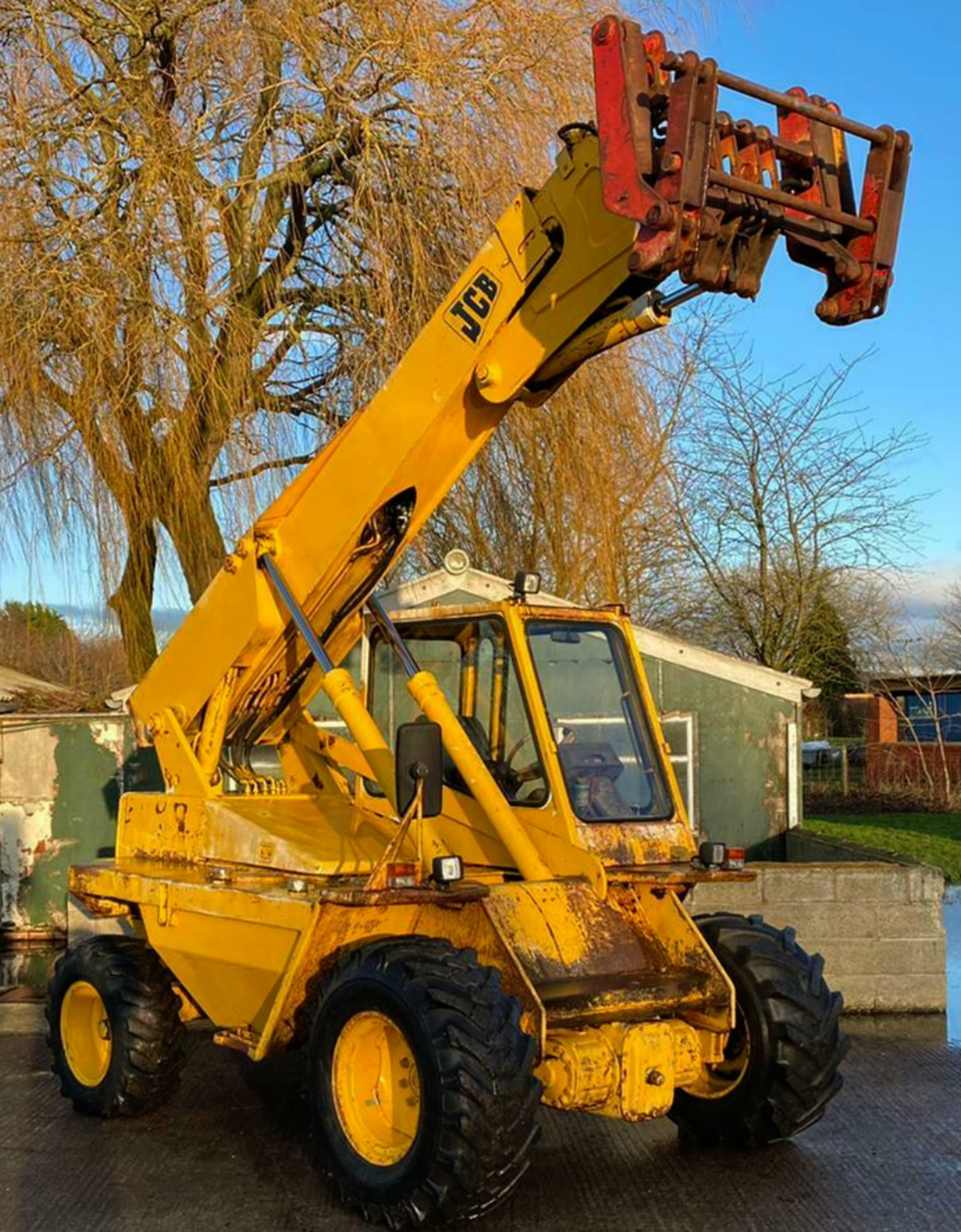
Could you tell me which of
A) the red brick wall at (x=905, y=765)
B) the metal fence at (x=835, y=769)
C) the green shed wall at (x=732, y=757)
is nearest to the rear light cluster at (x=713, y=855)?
the green shed wall at (x=732, y=757)

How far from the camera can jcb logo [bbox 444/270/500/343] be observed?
236 inches

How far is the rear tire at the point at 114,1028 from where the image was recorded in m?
6.83

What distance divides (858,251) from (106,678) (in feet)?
39.1

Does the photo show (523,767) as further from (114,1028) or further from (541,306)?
(114,1028)

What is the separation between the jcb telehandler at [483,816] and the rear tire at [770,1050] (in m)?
0.02

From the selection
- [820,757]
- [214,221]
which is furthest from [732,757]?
[820,757]

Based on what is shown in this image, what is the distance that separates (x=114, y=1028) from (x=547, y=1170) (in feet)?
7.46

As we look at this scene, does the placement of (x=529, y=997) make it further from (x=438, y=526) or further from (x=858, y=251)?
(x=438, y=526)

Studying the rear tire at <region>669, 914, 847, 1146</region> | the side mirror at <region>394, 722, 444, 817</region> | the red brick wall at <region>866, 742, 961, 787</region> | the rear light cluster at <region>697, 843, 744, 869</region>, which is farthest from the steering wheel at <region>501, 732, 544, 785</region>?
the red brick wall at <region>866, 742, 961, 787</region>

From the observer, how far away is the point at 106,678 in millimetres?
15680

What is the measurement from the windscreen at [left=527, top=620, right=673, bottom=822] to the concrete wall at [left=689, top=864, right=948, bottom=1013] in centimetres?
314

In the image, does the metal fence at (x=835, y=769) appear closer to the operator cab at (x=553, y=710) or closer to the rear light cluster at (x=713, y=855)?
the operator cab at (x=553, y=710)

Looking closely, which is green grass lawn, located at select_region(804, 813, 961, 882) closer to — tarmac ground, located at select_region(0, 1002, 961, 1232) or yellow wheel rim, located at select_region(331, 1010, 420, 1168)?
tarmac ground, located at select_region(0, 1002, 961, 1232)

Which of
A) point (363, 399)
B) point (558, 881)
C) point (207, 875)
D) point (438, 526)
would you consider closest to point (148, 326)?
point (363, 399)
